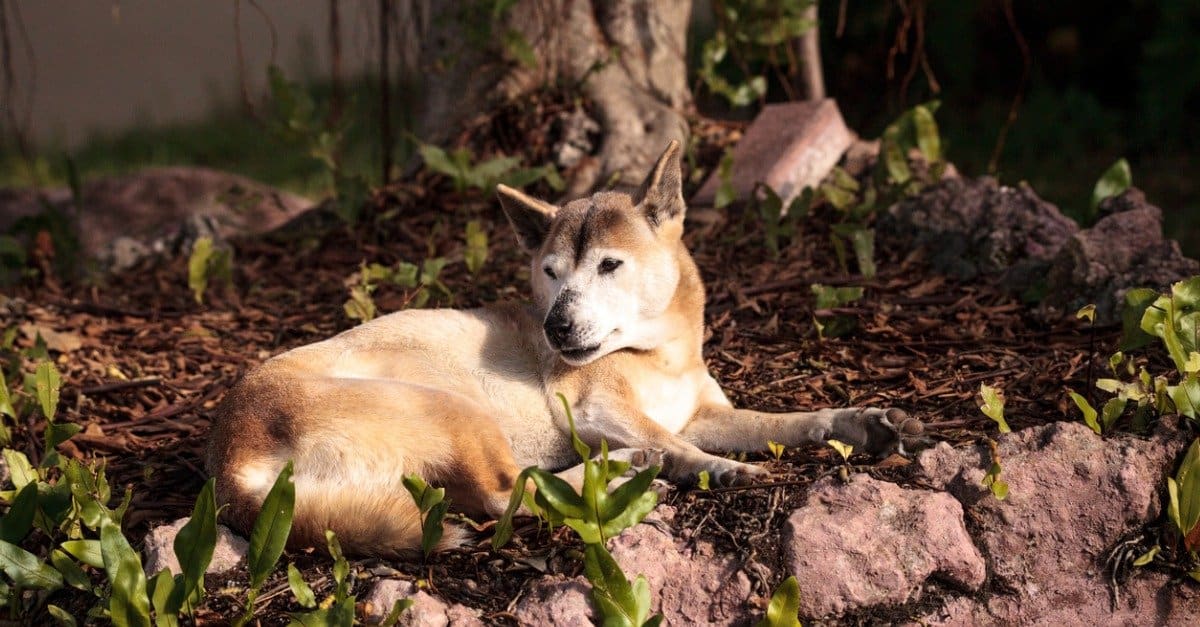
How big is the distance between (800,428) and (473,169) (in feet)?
9.18

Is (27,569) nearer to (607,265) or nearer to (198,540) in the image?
(198,540)

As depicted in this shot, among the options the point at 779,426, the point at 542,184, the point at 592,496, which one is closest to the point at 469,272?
the point at 542,184

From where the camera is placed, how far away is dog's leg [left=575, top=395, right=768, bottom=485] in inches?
142

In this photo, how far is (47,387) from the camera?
4.16 metres

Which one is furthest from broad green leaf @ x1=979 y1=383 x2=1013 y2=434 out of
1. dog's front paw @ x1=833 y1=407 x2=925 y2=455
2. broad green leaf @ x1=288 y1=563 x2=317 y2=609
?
broad green leaf @ x1=288 y1=563 x2=317 y2=609

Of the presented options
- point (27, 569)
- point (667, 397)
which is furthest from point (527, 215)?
point (27, 569)

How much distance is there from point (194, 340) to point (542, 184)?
2.05 metres

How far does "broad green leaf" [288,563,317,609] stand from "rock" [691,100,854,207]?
345cm

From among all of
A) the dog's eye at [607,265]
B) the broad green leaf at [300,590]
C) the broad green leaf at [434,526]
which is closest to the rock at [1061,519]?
the dog's eye at [607,265]

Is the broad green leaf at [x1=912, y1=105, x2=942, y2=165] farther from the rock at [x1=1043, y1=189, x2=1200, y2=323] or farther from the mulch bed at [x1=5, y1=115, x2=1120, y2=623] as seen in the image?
the rock at [x1=1043, y1=189, x2=1200, y2=323]

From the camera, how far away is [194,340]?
539 cm

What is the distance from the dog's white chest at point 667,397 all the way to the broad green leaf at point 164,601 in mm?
1642

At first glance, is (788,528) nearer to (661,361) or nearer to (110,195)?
(661,361)

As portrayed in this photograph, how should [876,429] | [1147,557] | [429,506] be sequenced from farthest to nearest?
[876,429]
[1147,557]
[429,506]
